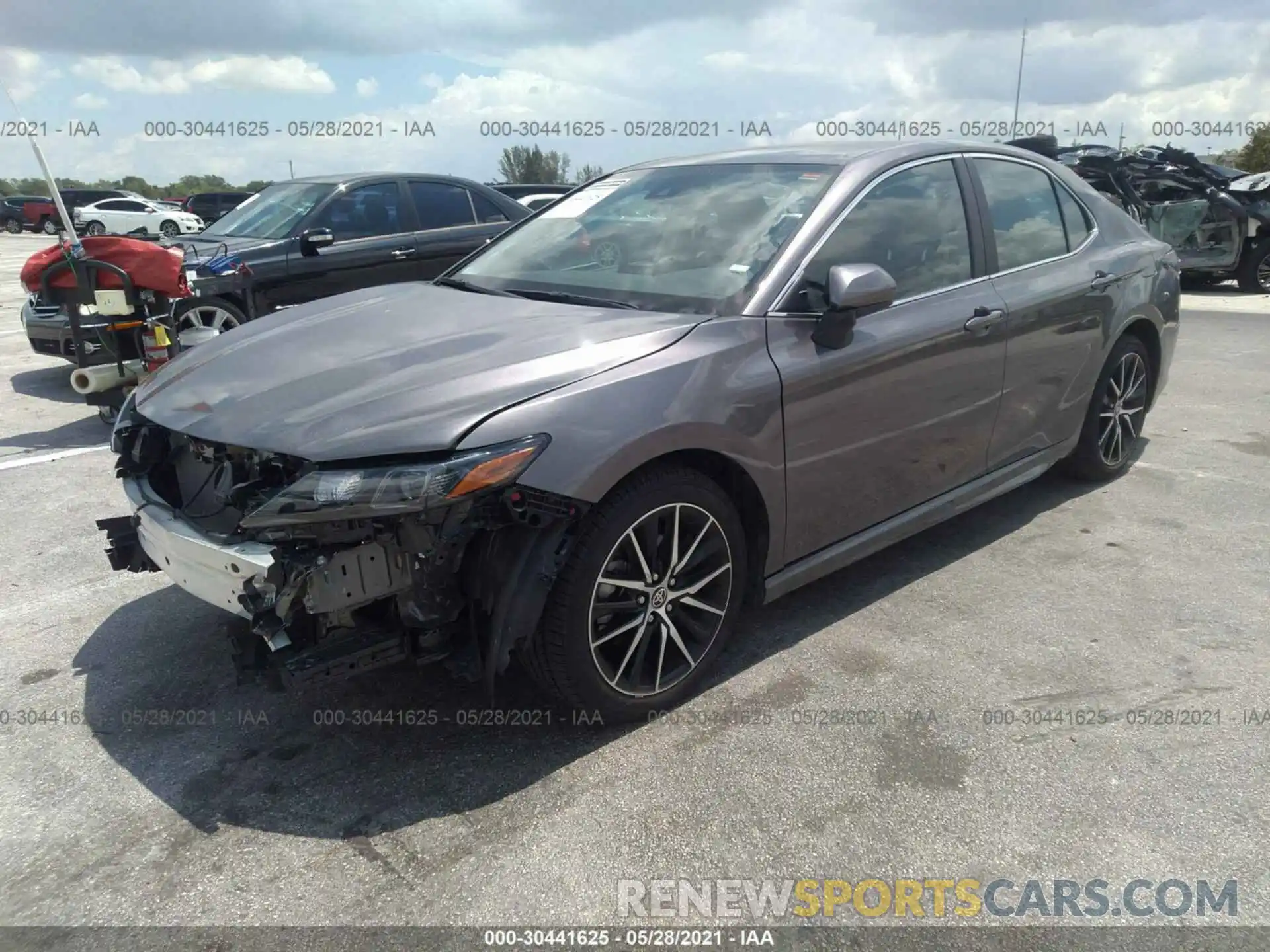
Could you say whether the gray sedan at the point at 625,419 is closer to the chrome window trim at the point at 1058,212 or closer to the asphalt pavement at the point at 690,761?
the chrome window trim at the point at 1058,212

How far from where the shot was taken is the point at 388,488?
7.78 ft

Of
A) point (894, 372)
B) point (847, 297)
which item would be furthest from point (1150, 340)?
point (847, 297)

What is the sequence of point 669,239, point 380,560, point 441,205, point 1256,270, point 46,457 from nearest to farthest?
point 380,560 → point 669,239 → point 46,457 → point 441,205 → point 1256,270

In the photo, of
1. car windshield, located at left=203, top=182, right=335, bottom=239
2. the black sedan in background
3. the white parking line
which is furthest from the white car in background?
the white parking line

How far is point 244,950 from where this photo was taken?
211cm

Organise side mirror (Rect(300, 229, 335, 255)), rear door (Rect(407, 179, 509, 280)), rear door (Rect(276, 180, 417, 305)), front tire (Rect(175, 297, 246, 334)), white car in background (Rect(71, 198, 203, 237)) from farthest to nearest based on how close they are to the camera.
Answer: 1. white car in background (Rect(71, 198, 203, 237))
2. rear door (Rect(407, 179, 509, 280))
3. rear door (Rect(276, 180, 417, 305))
4. side mirror (Rect(300, 229, 335, 255))
5. front tire (Rect(175, 297, 246, 334))

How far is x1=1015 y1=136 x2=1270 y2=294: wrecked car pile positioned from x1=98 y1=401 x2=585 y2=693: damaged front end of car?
12119 mm

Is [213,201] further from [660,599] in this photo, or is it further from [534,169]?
[660,599]

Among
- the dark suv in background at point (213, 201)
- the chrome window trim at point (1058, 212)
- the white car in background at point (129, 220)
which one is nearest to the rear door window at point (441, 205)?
the chrome window trim at point (1058, 212)

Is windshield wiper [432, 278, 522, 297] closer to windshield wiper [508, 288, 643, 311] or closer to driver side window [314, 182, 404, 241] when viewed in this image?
windshield wiper [508, 288, 643, 311]

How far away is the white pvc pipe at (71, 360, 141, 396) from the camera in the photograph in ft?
18.7

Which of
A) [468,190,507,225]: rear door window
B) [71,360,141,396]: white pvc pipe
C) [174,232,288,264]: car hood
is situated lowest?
[71,360,141,396]: white pvc pipe

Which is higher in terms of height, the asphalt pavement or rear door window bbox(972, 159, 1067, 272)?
rear door window bbox(972, 159, 1067, 272)

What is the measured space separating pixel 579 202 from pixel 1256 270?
1230cm
